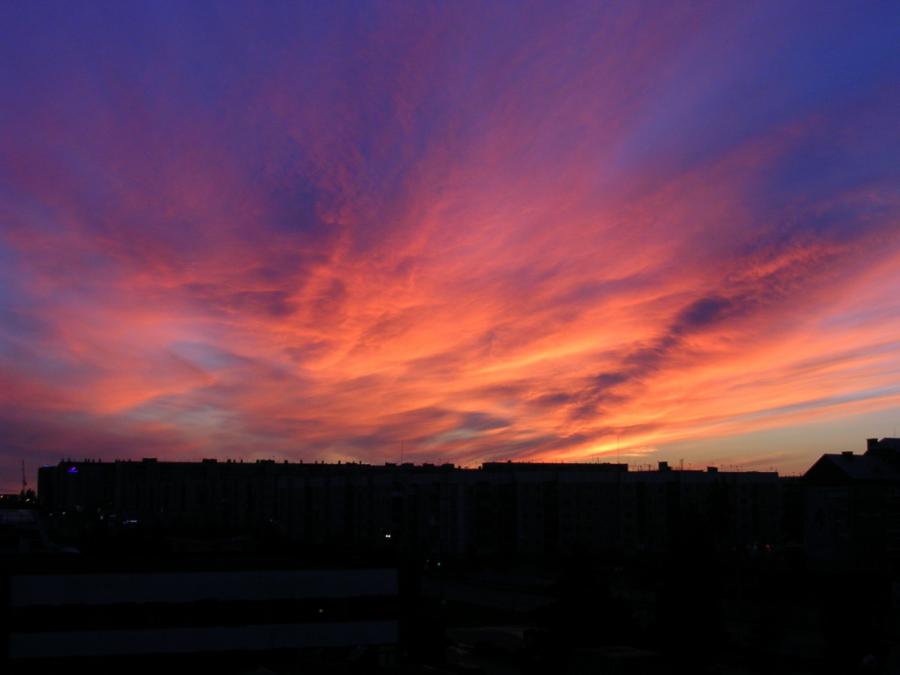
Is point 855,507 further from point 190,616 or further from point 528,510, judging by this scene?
point 190,616

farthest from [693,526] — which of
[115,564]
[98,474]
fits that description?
[98,474]

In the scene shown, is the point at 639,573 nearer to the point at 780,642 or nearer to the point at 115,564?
the point at 780,642

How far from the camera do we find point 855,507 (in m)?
86.8

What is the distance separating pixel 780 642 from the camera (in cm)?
5588

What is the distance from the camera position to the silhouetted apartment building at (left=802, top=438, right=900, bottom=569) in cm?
8406

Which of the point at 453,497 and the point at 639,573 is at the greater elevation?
the point at 453,497

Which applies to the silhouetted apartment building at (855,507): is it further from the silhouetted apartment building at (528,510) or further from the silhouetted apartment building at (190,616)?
→ the silhouetted apartment building at (190,616)

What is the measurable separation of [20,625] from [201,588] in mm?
8259

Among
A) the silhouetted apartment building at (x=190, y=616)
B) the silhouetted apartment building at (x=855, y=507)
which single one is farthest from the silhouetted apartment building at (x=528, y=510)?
the silhouetted apartment building at (x=190, y=616)

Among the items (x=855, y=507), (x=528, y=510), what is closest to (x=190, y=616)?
(x=855, y=507)

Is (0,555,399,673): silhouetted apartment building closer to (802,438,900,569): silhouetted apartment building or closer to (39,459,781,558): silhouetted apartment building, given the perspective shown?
(802,438,900,569): silhouetted apartment building

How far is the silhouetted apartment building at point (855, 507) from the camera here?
84.1 meters

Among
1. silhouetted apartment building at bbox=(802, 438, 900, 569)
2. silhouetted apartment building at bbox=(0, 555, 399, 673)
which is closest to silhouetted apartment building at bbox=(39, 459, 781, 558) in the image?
silhouetted apartment building at bbox=(802, 438, 900, 569)

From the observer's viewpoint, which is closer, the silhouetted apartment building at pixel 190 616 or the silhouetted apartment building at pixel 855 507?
the silhouetted apartment building at pixel 190 616
